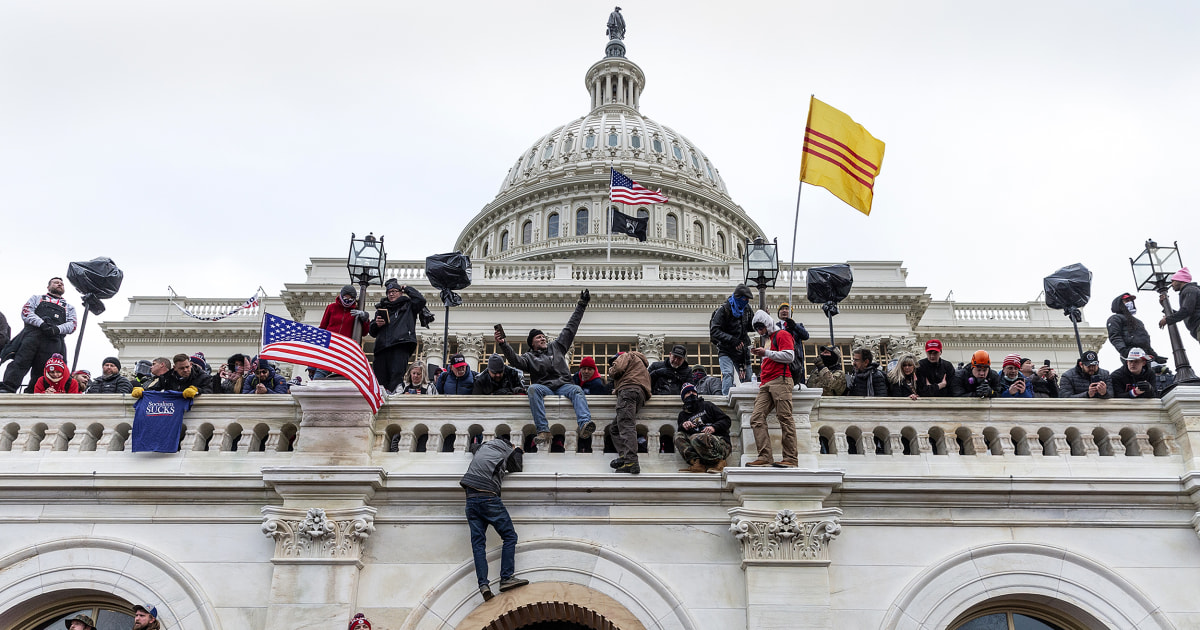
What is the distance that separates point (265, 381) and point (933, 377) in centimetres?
917

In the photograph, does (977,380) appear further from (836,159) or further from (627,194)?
(627,194)

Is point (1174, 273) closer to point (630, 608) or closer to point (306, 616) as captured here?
point (630, 608)

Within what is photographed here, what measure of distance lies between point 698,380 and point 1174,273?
723 centimetres

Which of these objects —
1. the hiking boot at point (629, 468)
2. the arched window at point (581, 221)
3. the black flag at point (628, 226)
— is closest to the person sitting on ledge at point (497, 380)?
the hiking boot at point (629, 468)

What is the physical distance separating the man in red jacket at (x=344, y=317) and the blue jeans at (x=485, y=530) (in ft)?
11.1

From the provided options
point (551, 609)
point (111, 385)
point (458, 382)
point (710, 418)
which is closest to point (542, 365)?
point (458, 382)

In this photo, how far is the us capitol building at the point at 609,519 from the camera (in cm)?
1091

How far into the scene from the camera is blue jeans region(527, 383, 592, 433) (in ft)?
38.8

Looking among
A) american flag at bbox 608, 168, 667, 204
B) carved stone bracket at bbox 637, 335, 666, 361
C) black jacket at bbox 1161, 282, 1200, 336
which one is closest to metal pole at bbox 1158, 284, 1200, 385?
black jacket at bbox 1161, 282, 1200, 336

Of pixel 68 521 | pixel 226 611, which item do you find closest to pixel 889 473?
pixel 226 611

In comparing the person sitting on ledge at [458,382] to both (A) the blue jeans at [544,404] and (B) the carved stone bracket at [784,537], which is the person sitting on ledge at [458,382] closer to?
(A) the blue jeans at [544,404]

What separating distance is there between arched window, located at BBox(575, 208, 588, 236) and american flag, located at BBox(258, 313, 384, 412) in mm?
69661

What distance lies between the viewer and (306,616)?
10.7m

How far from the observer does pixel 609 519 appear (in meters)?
11.3
